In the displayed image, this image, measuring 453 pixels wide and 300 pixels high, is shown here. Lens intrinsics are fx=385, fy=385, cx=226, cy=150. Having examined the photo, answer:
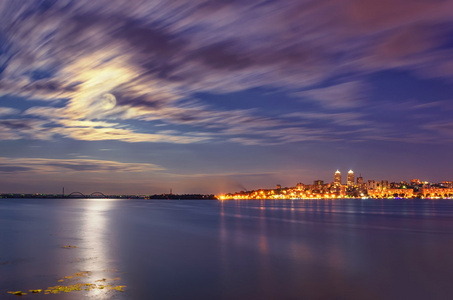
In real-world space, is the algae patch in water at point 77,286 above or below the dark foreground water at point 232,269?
above

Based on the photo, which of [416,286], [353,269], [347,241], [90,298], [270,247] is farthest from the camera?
[347,241]

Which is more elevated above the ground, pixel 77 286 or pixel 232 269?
pixel 77 286

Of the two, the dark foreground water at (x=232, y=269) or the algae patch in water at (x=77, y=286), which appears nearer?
the algae patch in water at (x=77, y=286)

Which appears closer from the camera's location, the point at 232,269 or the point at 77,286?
the point at 77,286

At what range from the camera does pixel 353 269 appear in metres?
24.0

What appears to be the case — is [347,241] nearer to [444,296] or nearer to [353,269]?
[353,269]

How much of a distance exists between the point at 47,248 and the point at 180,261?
40.3 feet

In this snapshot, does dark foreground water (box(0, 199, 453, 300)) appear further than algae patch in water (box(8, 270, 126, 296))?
Yes

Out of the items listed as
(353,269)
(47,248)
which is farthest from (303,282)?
(47,248)

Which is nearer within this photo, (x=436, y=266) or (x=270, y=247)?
(x=436, y=266)

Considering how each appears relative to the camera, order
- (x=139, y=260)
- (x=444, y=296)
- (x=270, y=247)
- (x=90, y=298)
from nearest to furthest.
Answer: (x=90, y=298)
(x=444, y=296)
(x=139, y=260)
(x=270, y=247)

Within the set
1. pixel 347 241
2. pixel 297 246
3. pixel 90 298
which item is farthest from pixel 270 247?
pixel 90 298

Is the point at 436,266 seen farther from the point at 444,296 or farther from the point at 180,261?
the point at 180,261

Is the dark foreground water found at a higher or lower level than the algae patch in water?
lower
